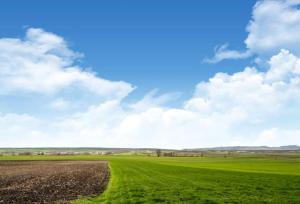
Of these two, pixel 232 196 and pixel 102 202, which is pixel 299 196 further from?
pixel 102 202

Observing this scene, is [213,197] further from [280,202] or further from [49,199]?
[49,199]

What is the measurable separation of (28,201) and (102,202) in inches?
202

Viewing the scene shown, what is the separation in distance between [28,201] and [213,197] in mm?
12626

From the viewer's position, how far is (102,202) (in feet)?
84.4

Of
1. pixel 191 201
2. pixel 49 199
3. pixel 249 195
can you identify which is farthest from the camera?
pixel 249 195

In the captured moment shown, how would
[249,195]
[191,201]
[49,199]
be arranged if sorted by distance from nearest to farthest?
1. [191,201]
2. [49,199]
3. [249,195]

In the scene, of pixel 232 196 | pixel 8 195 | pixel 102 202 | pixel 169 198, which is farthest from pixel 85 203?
pixel 232 196

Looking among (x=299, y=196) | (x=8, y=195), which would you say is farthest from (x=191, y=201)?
(x=8, y=195)

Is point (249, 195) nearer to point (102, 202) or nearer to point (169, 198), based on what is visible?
point (169, 198)

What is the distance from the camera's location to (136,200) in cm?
2588

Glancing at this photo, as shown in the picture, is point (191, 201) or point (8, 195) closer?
point (191, 201)

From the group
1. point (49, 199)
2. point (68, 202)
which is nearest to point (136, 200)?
point (68, 202)

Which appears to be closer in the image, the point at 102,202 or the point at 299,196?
the point at 102,202

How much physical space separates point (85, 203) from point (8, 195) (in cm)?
837
